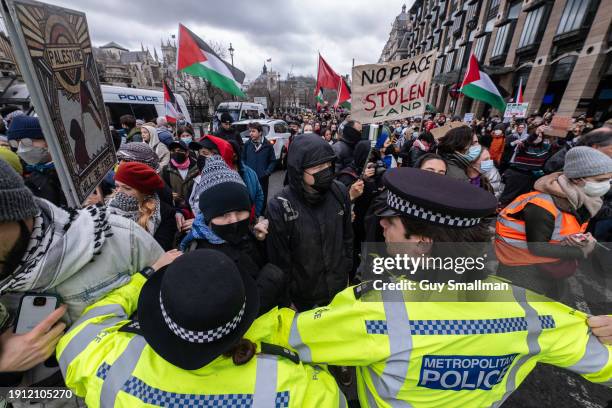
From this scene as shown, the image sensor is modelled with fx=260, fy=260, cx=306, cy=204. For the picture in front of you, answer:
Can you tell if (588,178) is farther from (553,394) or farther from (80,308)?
(80,308)

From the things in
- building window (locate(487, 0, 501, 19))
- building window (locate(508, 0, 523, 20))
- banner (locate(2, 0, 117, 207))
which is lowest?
banner (locate(2, 0, 117, 207))

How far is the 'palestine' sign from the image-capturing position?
3.78m

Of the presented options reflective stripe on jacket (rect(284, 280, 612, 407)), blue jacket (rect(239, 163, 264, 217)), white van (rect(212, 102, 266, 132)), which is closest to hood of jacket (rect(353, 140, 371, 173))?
blue jacket (rect(239, 163, 264, 217))

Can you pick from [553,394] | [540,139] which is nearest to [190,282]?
[553,394]

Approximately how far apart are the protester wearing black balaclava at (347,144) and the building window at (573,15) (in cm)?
2045

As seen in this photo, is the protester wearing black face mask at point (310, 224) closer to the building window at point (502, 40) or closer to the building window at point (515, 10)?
→ the building window at point (502, 40)

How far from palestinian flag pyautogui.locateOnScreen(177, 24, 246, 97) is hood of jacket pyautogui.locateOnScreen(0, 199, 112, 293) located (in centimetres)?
446

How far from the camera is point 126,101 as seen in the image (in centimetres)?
1067

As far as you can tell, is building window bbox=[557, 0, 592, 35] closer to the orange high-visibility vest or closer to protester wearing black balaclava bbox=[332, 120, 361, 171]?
protester wearing black balaclava bbox=[332, 120, 361, 171]

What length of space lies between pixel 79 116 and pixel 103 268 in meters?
0.88

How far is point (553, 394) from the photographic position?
7.75 ft

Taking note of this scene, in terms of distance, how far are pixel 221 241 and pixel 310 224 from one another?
730 mm

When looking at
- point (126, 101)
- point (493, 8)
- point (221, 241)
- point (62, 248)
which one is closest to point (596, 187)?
point (221, 241)

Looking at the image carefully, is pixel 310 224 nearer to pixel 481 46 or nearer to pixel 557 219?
pixel 557 219
